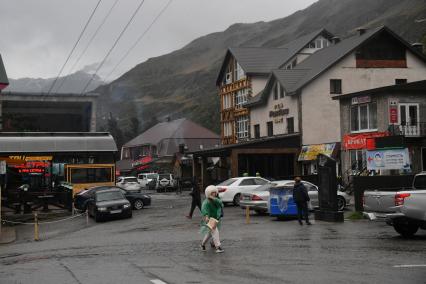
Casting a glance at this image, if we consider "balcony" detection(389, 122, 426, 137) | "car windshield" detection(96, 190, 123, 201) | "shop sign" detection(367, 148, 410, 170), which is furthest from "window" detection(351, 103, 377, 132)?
"car windshield" detection(96, 190, 123, 201)

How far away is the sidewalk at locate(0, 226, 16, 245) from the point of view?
22.5 m

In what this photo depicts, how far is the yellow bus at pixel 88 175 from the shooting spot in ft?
121

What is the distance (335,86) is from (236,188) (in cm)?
1960

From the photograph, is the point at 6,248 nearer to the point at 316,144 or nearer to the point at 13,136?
the point at 13,136

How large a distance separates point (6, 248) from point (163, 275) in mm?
9760

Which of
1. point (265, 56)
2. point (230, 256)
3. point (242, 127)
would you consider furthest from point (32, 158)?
point (265, 56)

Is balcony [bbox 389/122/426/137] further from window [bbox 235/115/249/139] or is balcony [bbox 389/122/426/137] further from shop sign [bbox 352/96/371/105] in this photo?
window [bbox 235/115/249/139]

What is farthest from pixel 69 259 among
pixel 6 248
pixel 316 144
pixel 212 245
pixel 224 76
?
pixel 224 76

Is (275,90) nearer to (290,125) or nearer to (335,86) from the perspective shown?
(290,125)

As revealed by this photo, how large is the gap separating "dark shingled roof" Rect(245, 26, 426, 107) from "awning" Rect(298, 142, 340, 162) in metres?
4.65

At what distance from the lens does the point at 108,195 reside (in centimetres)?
2970

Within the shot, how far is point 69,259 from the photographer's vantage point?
14.9 meters

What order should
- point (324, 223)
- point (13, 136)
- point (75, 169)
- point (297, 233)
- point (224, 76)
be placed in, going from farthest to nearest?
point (224, 76) → point (75, 169) → point (13, 136) → point (324, 223) → point (297, 233)

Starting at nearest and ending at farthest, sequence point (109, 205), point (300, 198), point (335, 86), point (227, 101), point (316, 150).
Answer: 1. point (300, 198)
2. point (109, 205)
3. point (316, 150)
4. point (335, 86)
5. point (227, 101)
